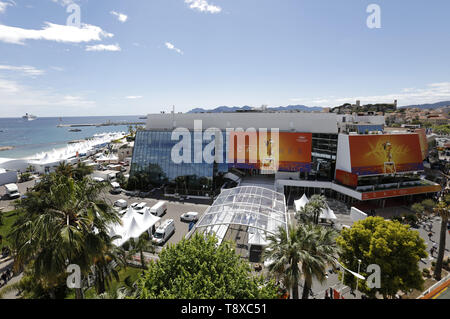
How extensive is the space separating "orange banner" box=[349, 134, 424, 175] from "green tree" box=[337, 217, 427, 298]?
19306 mm

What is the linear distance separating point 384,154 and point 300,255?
3085cm

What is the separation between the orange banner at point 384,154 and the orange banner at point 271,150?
284 inches

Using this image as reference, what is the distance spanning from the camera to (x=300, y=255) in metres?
12.3

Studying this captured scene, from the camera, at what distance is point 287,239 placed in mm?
13375

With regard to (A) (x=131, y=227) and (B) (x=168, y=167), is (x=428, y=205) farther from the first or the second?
(B) (x=168, y=167)

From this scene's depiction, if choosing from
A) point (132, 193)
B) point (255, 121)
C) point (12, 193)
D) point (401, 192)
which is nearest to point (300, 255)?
point (401, 192)

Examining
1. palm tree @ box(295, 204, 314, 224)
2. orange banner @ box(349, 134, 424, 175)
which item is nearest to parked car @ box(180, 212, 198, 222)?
palm tree @ box(295, 204, 314, 224)

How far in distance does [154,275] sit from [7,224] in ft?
91.3

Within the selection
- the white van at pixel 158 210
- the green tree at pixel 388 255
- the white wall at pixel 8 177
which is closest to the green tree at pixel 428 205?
the green tree at pixel 388 255

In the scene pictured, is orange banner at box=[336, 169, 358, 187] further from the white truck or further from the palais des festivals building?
the white truck

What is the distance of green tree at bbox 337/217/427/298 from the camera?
1450 cm

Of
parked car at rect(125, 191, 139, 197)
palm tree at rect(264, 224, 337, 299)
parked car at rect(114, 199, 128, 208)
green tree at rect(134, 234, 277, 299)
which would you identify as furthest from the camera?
parked car at rect(125, 191, 139, 197)

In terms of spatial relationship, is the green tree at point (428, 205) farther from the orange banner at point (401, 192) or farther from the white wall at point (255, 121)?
the white wall at point (255, 121)

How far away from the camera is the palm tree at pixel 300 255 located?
1223 cm
